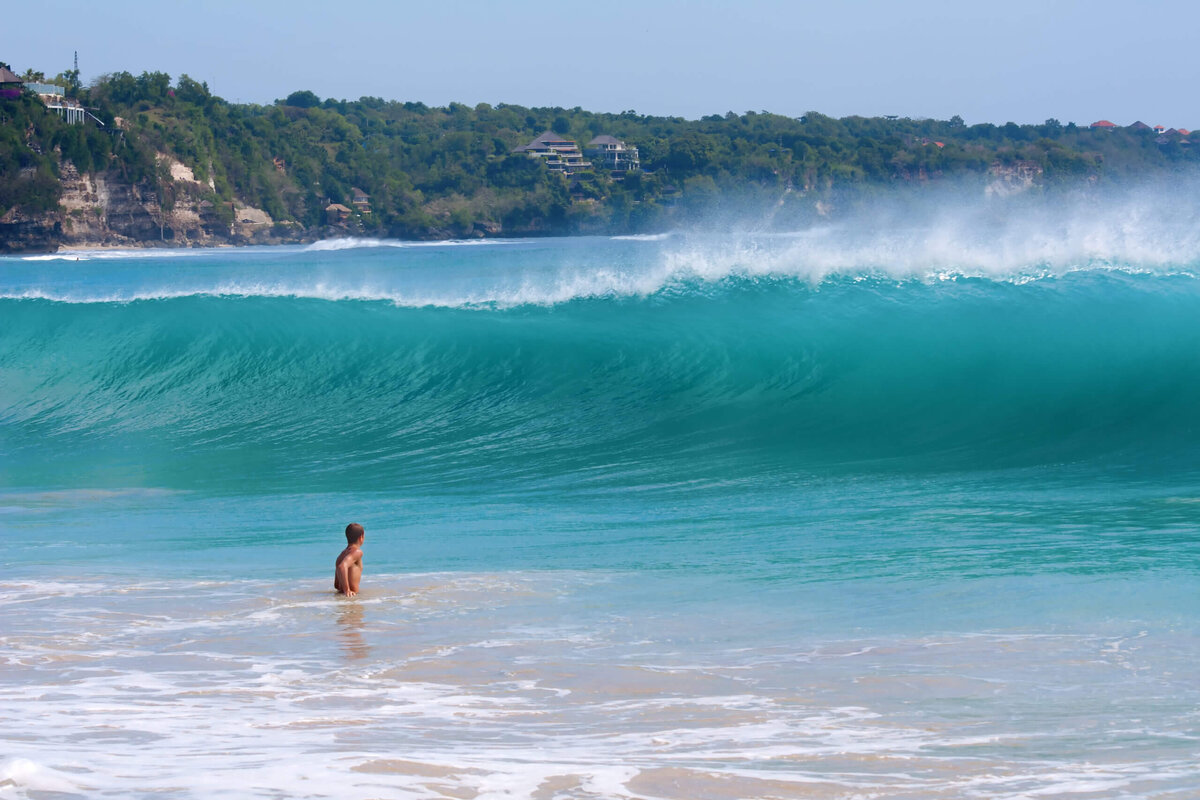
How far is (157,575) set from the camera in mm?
7383

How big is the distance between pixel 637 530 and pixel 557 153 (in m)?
124

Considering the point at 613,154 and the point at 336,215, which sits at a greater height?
the point at 613,154

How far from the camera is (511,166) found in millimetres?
120062

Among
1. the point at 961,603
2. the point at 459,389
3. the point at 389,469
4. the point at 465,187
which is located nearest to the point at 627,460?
the point at 389,469

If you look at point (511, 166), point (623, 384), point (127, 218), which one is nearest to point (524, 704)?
point (623, 384)

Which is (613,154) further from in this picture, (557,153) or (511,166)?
(511,166)

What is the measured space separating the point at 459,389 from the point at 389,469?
3.61 metres

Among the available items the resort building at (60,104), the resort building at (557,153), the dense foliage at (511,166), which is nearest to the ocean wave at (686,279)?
the dense foliage at (511,166)

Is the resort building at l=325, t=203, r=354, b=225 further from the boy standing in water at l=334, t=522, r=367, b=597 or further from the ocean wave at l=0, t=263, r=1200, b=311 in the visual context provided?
the boy standing in water at l=334, t=522, r=367, b=597

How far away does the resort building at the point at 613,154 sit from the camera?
12925 cm

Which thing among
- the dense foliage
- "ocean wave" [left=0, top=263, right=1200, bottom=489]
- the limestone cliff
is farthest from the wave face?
the dense foliage

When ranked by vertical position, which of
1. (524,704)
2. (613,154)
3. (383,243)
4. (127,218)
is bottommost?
(524,704)

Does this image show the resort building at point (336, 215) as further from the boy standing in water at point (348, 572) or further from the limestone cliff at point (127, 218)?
the boy standing in water at point (348, 572)

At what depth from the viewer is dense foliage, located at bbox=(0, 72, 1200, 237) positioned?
333 ft
